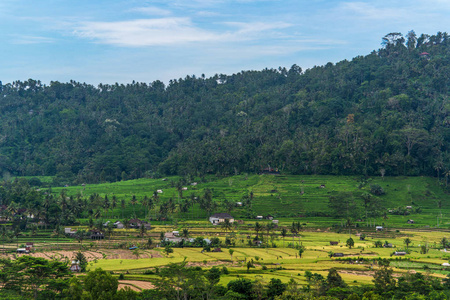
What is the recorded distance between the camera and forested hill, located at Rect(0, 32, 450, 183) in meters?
128

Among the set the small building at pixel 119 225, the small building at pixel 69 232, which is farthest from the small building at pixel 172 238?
the small building at pixel 69 232

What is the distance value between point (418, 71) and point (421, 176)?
58.9 meters

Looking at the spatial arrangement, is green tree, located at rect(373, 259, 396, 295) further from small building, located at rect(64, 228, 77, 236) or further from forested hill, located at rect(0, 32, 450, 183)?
forested hill, located at rect(0, 32, 450, 183)

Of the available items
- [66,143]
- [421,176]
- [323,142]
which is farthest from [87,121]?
[421,176]

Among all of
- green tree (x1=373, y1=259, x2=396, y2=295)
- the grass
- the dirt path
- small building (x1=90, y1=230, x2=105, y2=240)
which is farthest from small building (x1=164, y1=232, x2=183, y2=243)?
green tree (x1=373, y1=259, x2=396, y2=295)

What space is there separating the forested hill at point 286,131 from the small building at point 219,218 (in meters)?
36.3

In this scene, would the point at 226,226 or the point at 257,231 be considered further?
the point at 226,226

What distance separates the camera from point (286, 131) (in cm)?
14900

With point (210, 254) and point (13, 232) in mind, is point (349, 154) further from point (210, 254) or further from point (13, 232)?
point (13, 232)

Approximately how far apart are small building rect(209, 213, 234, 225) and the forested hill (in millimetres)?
36256

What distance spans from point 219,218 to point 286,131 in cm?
6044

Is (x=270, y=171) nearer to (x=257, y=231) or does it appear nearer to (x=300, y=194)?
(x=300, y=194)

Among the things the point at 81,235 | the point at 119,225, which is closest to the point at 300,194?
the point at 119,225

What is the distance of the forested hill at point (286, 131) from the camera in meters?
128
